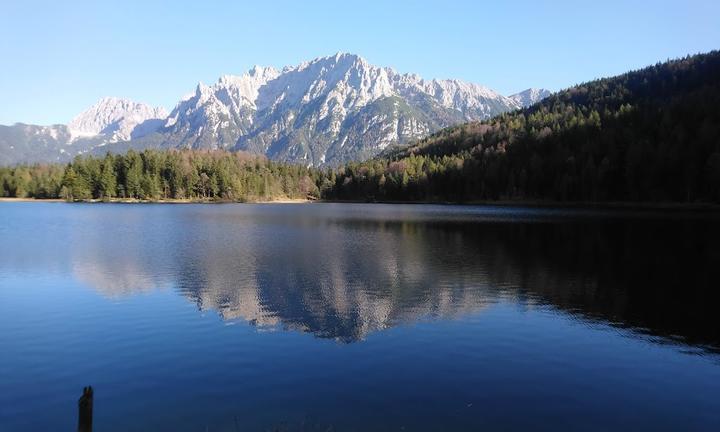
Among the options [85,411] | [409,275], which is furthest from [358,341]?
[409,275]

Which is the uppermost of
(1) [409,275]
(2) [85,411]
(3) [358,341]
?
(2) [85,411]

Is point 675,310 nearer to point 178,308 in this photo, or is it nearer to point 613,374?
point 613,374

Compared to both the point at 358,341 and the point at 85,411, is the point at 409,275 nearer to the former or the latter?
the point at 358,341

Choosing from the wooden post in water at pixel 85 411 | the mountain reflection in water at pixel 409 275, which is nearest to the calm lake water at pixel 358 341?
the mountain reflection in water at pixel 409 275

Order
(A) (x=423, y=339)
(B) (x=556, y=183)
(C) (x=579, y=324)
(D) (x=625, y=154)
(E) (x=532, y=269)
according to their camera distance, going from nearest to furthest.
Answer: (A) (x=423, y=339) < (C) (x=579, y=324) < (E) (x=532, y=269) < (D) (x=625, y=154) < (B) (x=556, y=183)

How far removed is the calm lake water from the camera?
1716 centimetres

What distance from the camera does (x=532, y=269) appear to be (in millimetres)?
48875

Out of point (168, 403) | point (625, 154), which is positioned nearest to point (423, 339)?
point (168, 403)

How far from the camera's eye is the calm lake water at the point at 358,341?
17.2 meters

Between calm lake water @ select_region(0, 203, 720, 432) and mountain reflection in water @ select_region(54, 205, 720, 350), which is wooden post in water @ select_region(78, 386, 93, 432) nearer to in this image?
calm lake water @ select_region(0, 203, 720, 432)

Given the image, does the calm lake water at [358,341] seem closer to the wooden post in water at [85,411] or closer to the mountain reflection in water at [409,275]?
the mountain reflection in water at [409,275]

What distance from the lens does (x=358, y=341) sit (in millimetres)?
25547

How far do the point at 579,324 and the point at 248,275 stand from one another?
27621 millimetres

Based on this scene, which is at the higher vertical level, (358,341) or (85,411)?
(85,411)
